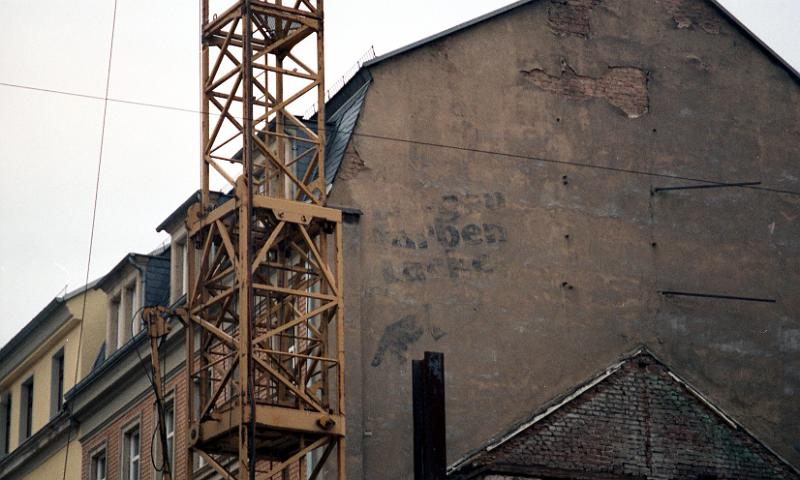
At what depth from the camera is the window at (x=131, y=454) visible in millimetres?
43625

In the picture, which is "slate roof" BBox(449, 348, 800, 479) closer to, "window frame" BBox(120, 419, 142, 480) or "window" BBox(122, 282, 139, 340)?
"window frame" BBox(120, 419, 142, 480)

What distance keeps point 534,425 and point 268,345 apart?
4999 mm

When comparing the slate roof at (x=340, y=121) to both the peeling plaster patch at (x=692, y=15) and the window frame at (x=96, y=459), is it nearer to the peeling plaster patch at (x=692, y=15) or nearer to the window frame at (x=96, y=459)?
the peeling plaster patch at (x=692, y=15)

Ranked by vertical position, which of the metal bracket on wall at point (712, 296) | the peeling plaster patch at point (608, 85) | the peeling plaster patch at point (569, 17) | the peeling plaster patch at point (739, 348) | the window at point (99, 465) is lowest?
the window at point (99, 465)

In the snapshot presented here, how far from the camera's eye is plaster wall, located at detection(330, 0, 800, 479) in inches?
1423

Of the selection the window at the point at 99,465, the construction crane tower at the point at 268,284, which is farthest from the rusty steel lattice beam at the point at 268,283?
the window at the point at 99,465

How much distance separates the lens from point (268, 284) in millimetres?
33344

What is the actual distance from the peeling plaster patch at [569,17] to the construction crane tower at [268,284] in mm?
5554

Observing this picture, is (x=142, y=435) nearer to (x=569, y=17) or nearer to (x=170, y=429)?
(x=170, y=429)

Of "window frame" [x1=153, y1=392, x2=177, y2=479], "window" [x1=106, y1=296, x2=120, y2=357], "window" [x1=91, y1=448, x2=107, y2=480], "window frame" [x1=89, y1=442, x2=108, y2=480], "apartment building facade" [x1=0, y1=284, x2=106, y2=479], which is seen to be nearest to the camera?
"window frame" [x1=153, y1=392, x2=177, y2=479]

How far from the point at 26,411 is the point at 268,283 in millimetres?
19870

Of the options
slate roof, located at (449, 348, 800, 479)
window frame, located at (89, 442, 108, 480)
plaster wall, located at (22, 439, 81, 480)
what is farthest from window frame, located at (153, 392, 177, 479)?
slate roof, located at (449, 348, 800, 479)

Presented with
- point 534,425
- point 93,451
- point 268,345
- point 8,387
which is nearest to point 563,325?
point 534,425

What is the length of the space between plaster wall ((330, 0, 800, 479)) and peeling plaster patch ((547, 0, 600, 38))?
0.04 meters
